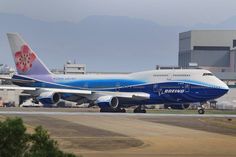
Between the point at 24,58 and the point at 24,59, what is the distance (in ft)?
0.51

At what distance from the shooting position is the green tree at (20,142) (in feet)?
40.8

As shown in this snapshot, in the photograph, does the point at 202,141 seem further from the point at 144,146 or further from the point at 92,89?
the point at 92,89

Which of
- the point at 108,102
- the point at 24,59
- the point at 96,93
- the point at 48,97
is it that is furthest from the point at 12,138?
the point at 24,59

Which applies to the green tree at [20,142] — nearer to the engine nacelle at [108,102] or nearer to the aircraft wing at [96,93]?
the engine nacelle at [108,102]

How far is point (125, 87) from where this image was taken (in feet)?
250

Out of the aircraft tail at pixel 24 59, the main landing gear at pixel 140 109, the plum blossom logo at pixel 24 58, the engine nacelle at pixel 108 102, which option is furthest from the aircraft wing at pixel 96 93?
the plum blossom logo at pixel 24 58

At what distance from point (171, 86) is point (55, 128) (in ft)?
113

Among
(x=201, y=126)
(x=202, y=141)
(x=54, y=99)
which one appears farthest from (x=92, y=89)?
(x=202, y=141)

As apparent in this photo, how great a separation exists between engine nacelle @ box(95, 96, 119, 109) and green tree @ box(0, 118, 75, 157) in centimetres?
6088

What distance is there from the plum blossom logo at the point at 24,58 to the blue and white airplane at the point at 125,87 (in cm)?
43

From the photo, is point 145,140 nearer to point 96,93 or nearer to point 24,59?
point 96,93

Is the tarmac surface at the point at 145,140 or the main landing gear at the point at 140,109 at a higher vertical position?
the main landing gear at the point at 140,109

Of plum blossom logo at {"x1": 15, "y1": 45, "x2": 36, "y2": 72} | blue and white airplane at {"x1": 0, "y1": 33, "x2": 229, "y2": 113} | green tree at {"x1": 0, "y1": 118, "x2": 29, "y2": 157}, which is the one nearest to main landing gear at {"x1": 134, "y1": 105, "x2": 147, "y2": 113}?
blue and white airplane at {"x1": 0, "y1": 33, "x2": 229, "y2": 113}

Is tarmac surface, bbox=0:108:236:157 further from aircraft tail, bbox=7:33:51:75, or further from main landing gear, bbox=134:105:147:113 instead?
aircraft tail, bbox=7:33:51:75
